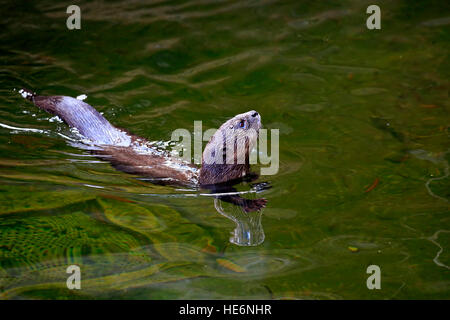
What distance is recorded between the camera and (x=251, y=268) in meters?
2.88

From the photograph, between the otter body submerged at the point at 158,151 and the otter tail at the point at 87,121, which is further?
the otter tail at the point at 87,121

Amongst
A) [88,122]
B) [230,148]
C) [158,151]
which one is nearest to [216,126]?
[158,151]

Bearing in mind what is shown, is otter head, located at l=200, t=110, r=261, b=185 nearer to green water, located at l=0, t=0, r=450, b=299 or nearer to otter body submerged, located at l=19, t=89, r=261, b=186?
otter body submerged, located at l=19, t=89, r=261, b=186

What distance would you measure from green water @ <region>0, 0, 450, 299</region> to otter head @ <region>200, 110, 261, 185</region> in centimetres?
22

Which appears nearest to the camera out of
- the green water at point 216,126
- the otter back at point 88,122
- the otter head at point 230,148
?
the green water at point 216,126

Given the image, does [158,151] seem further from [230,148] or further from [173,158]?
[230,148]

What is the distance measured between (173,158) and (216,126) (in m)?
0.68

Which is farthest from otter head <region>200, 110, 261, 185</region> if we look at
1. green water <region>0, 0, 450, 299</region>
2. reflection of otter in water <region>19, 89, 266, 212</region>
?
green water <region>0, 0, 450, 299</region>

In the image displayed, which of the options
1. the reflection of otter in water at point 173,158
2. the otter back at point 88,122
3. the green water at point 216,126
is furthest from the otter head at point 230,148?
the otter back at point 88,122

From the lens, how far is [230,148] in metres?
3.95

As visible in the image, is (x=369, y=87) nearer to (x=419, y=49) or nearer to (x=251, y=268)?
(x=419, y=49)

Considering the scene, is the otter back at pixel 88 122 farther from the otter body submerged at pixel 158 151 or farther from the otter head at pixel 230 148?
the otter head at pixel 230 148

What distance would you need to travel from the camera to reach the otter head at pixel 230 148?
3.92m

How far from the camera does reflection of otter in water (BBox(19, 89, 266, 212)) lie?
3.92 meters
